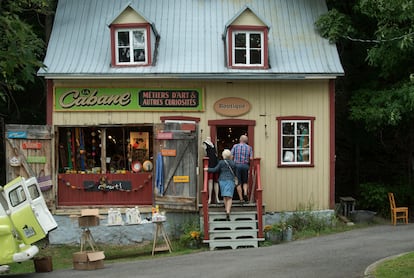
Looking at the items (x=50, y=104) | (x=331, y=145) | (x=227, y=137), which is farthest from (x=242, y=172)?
(x=50, y=104)

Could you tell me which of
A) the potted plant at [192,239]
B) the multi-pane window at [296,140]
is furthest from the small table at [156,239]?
the multi-pane window at [296,140]

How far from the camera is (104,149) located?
1770 cm

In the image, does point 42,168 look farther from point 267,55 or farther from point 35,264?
point 267,55

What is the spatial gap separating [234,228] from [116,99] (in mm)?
5195

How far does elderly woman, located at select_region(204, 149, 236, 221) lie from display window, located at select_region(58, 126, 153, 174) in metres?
2.74

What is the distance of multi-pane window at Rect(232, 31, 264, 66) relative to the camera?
1814cm

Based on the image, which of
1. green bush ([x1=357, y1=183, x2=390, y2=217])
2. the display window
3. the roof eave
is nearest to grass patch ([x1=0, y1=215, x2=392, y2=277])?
green bush ([x1=357, y1=183, x2=390, y2=217])

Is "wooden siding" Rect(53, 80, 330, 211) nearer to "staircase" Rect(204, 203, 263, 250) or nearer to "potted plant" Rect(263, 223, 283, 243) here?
"staircase" Rect(204, 203, 263, 250)

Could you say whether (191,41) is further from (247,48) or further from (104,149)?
(104,149)

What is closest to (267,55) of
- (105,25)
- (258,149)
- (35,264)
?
(258,149)

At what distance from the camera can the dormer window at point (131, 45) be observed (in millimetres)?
18109

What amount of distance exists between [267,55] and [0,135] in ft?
35.5

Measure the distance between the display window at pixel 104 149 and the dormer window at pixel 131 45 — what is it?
2117 mm

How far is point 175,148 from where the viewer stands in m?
16.9
